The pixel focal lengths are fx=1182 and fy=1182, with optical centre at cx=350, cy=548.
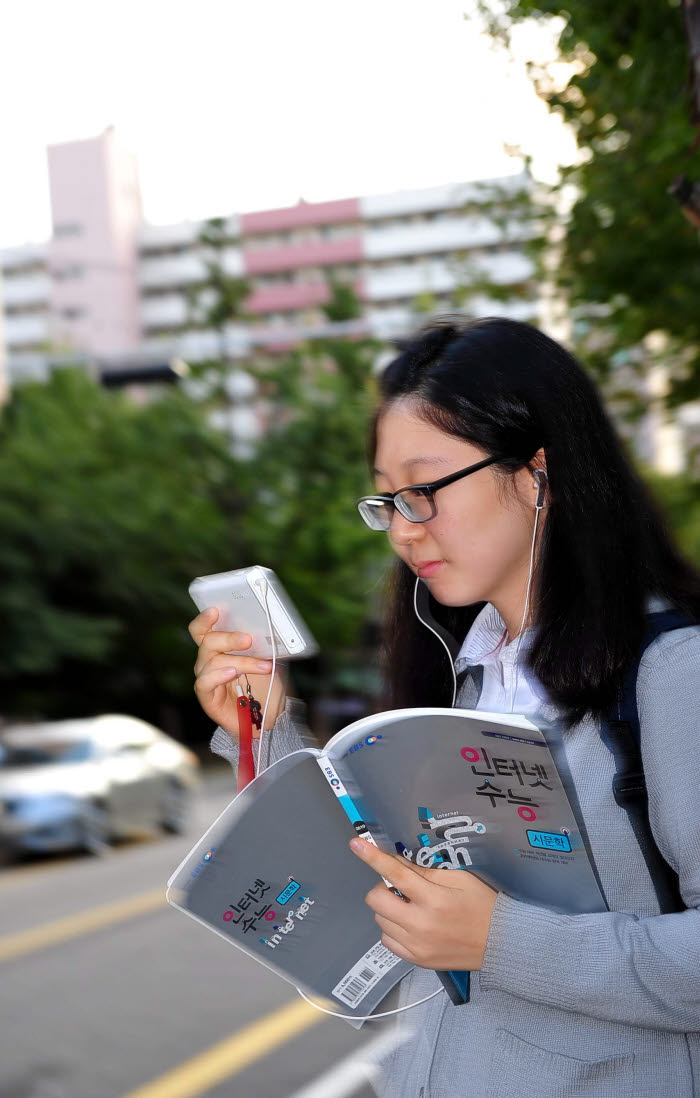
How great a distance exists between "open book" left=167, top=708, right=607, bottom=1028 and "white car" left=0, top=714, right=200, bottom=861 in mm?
9939

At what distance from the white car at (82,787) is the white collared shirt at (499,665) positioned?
986cm

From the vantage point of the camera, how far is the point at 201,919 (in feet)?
4.58

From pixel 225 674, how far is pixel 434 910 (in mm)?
494

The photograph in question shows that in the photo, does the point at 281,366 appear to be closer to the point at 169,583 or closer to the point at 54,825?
the point at 169,583

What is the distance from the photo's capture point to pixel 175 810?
508 inches

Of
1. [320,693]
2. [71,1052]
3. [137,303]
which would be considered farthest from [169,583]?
[137,303]

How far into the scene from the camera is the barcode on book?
4.89 ft

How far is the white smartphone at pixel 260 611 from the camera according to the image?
163cm

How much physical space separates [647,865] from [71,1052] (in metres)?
4.35

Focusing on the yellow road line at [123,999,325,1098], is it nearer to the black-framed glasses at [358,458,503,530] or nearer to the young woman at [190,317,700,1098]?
the young woman at [190,317,700,1098]

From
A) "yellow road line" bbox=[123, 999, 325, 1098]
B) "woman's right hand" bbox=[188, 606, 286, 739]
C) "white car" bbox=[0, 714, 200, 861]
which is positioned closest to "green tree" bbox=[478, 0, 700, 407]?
"woman's right hand" bbox=[188, 606, 286, 739]

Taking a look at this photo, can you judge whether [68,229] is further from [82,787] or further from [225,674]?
[225,674]

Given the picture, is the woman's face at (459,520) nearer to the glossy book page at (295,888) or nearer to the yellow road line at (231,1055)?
the glossy book page at (295,888)

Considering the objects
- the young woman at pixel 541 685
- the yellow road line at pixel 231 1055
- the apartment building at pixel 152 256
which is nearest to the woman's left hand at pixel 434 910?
the young woman at pixel 541 685
